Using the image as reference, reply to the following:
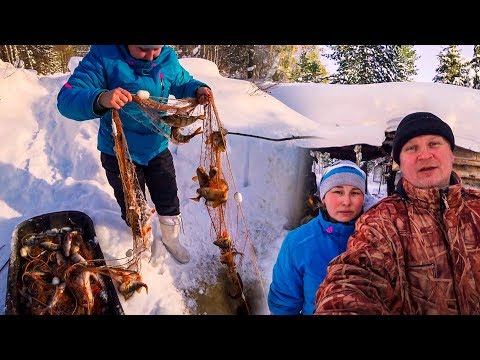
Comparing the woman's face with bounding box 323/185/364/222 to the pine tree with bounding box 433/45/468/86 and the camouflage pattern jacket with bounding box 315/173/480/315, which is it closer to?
the camouflage pattern jacket with bounding box 315/173/480/315

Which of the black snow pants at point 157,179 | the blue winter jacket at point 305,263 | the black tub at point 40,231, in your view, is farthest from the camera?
the black snow pants at point 157,179

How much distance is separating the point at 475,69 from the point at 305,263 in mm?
930

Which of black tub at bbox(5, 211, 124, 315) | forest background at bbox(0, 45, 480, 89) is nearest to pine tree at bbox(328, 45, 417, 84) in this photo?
forest background at bbox(0, 45, 480, 89)

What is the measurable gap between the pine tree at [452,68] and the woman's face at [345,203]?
58cm

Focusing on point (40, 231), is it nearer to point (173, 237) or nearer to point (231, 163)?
point (173, 237)

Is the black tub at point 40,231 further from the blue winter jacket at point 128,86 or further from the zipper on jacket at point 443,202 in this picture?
the zipper on jacket at point 443,202

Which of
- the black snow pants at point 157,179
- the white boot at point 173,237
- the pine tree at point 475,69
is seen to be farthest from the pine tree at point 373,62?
the white boot at point 173,237

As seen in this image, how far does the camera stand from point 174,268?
4.31ft

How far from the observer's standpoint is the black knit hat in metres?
0.88

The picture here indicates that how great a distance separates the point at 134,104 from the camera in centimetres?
106

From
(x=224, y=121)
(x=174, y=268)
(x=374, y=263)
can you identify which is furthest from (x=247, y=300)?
(x=224, y=121)

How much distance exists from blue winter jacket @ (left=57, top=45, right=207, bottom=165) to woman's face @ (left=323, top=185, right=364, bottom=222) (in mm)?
579

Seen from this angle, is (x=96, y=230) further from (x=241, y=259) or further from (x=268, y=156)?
(x=268, y=156)

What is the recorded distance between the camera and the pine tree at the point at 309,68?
48.6 inches
